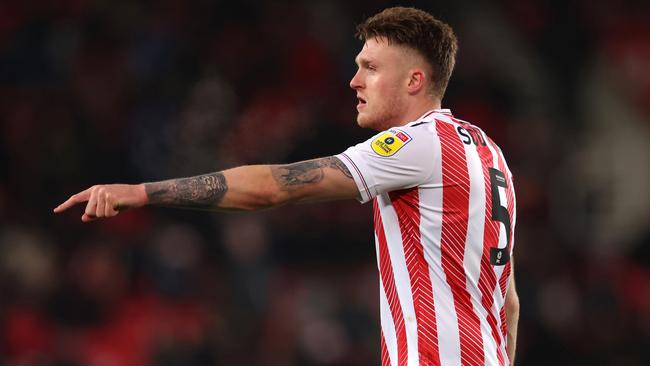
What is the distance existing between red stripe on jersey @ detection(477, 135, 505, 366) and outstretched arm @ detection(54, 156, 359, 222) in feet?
1.53

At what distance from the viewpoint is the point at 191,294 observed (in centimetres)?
834

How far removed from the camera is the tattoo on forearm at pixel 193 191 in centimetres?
324

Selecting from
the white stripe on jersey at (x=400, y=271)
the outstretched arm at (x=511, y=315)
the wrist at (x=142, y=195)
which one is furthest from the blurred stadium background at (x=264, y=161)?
the wrist at (x=142, y=195)

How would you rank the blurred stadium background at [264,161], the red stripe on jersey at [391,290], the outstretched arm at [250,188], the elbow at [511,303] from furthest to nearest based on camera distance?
the blurred stadium background at [264,161] → the elbow at [511,303] → the red stripe on jersey at [391,290] → the outstretched arm at [250,188]

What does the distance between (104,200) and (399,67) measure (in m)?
1.17

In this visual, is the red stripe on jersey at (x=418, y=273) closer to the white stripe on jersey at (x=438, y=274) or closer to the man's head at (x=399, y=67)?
the white stripe on jersey at (x=438, y=274)

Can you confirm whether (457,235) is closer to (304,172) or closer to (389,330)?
(389,330)

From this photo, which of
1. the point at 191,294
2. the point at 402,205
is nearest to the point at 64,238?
the point at 191,294

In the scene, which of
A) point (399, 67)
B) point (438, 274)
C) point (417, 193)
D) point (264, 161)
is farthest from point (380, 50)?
point (264, 161)

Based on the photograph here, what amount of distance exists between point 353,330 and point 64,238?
2280 mm

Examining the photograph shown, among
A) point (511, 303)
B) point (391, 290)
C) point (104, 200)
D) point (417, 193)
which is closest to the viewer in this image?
point (104, 200)

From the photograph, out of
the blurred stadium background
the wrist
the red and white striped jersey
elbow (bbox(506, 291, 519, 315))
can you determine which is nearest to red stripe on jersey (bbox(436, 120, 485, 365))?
the red and white striped jersey

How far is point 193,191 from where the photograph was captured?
3.29 m

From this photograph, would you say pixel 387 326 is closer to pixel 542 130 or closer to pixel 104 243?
pixel 104 243
